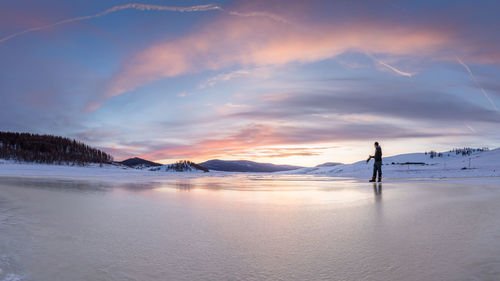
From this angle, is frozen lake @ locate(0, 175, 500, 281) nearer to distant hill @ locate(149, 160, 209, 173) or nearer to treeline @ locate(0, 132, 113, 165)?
distant hill @ locate(149, 160, 209, 173)

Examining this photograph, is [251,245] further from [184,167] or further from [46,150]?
[46,150]

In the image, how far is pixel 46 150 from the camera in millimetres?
49031

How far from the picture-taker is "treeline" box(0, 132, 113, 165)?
4347 cm

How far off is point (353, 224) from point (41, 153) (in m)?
53.5

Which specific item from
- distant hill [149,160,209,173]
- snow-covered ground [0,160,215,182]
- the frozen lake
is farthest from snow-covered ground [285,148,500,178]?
distant hill [149,160,209,173]

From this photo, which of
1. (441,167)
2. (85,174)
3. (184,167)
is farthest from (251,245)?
(184,167)

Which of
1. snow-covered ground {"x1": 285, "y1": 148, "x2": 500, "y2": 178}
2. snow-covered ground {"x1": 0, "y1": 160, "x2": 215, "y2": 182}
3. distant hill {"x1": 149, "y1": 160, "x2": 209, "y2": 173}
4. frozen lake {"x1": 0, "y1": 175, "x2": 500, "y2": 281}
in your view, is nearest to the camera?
frozen lake {"x1": 0, "y1": 175, "x2": 500, "y2": 281}

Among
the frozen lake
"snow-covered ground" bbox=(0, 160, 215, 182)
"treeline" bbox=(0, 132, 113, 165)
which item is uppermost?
"treeline" bbox=(0, 132, 113, 165)

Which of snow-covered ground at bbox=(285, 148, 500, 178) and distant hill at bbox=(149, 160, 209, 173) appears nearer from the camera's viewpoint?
snow-covered ground at bbox=(285, 148, 500, 178)

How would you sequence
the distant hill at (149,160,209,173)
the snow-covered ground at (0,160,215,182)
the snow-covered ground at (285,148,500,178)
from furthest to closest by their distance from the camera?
the distant hill at (149,160,209,173) < the snow-covered ground at (0,160,215,182) < the snow-covered ground at (285,148,500,178)

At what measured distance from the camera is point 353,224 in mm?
3455

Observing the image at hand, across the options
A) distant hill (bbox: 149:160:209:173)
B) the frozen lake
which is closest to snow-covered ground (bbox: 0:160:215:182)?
distant hill (bbox: 149:160:209:173)

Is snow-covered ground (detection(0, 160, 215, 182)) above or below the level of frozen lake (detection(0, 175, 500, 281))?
below

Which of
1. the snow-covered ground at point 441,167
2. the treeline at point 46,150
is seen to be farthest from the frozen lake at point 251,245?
the treeline at point 46,150
